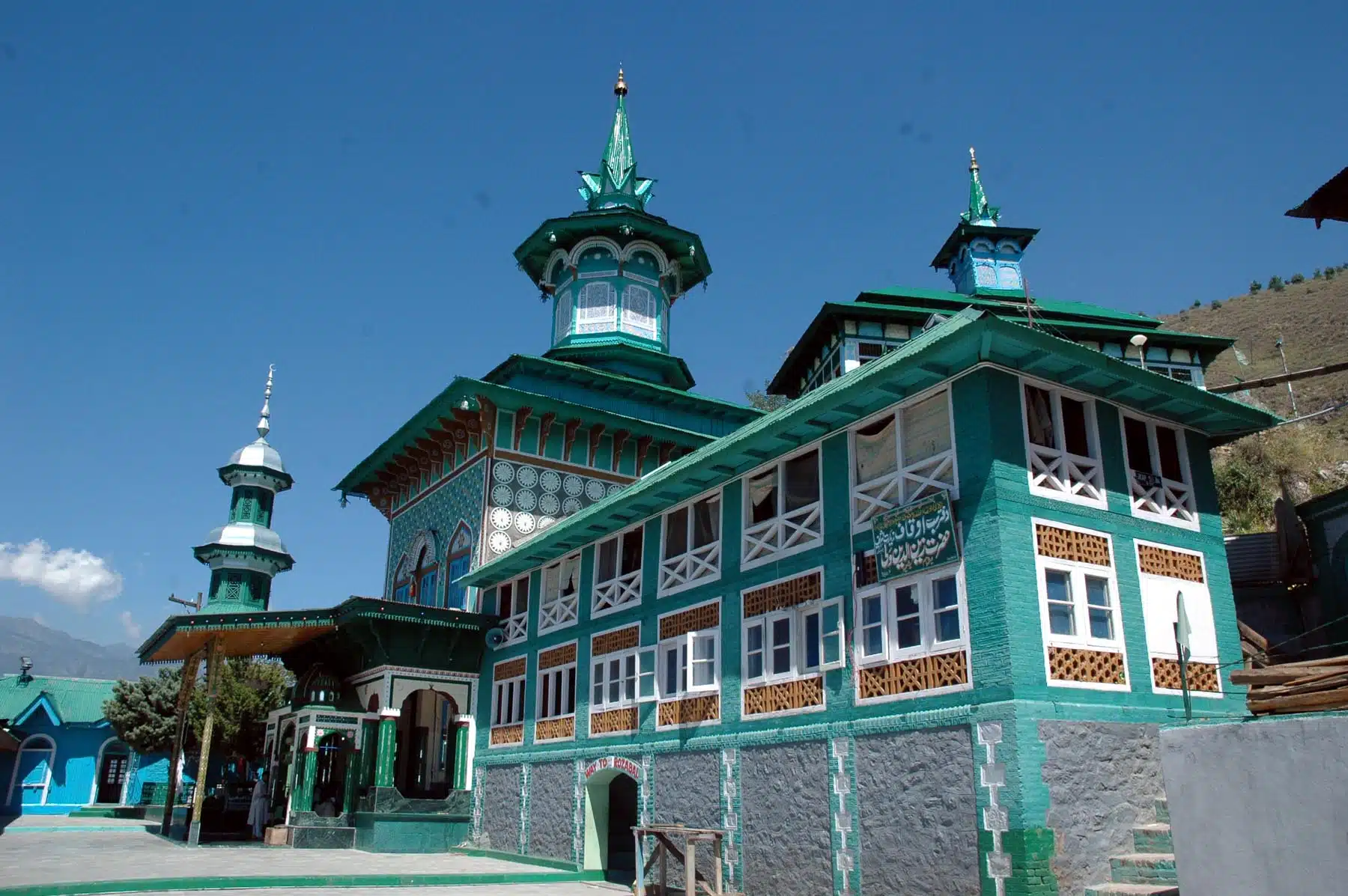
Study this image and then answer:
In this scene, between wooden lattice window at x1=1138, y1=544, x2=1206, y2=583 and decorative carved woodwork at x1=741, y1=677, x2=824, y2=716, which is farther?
decorative carved woodwork at x1=741, y1=677, x2=824, y2=716

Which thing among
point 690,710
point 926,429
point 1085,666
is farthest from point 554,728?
point 1085,666

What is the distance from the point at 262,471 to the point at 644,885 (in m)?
36.4

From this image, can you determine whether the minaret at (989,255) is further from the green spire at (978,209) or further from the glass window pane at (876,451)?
the glass window pane at (876,451)

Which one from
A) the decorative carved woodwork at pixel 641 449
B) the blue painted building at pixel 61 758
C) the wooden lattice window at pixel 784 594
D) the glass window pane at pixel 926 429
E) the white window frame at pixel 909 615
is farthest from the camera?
the blue painted building at pixel 61 758

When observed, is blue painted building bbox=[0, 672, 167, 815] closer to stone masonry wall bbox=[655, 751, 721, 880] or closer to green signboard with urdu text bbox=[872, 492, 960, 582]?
stone masonry wall bbox=[655, 751, 721, 880]

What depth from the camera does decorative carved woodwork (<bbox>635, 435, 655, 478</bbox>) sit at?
31.3 meters

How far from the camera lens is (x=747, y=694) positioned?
17406mm

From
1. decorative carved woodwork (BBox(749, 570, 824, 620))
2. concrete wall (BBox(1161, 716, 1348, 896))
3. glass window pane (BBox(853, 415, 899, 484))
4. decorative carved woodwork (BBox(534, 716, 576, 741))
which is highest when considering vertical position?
glass window pane (BBox(853, 415, 899, 484))

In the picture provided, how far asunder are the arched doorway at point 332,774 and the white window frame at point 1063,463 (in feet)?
63.9

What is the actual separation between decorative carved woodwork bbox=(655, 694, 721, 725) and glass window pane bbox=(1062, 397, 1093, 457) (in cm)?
730

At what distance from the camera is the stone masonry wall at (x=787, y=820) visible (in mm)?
15078

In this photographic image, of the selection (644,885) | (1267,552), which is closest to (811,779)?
(644,885)

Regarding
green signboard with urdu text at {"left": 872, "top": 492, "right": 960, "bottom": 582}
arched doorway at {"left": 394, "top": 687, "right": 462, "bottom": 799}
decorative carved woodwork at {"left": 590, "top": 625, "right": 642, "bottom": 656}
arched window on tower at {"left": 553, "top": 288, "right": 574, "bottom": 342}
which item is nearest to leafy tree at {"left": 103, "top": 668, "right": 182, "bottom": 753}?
arched doorway at {"left": 394, "top": 687, "right": 462, "bottom": 799}

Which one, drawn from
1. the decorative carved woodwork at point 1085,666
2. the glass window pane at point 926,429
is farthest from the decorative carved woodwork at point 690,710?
the decorative carved woodwork at point 1085,666
